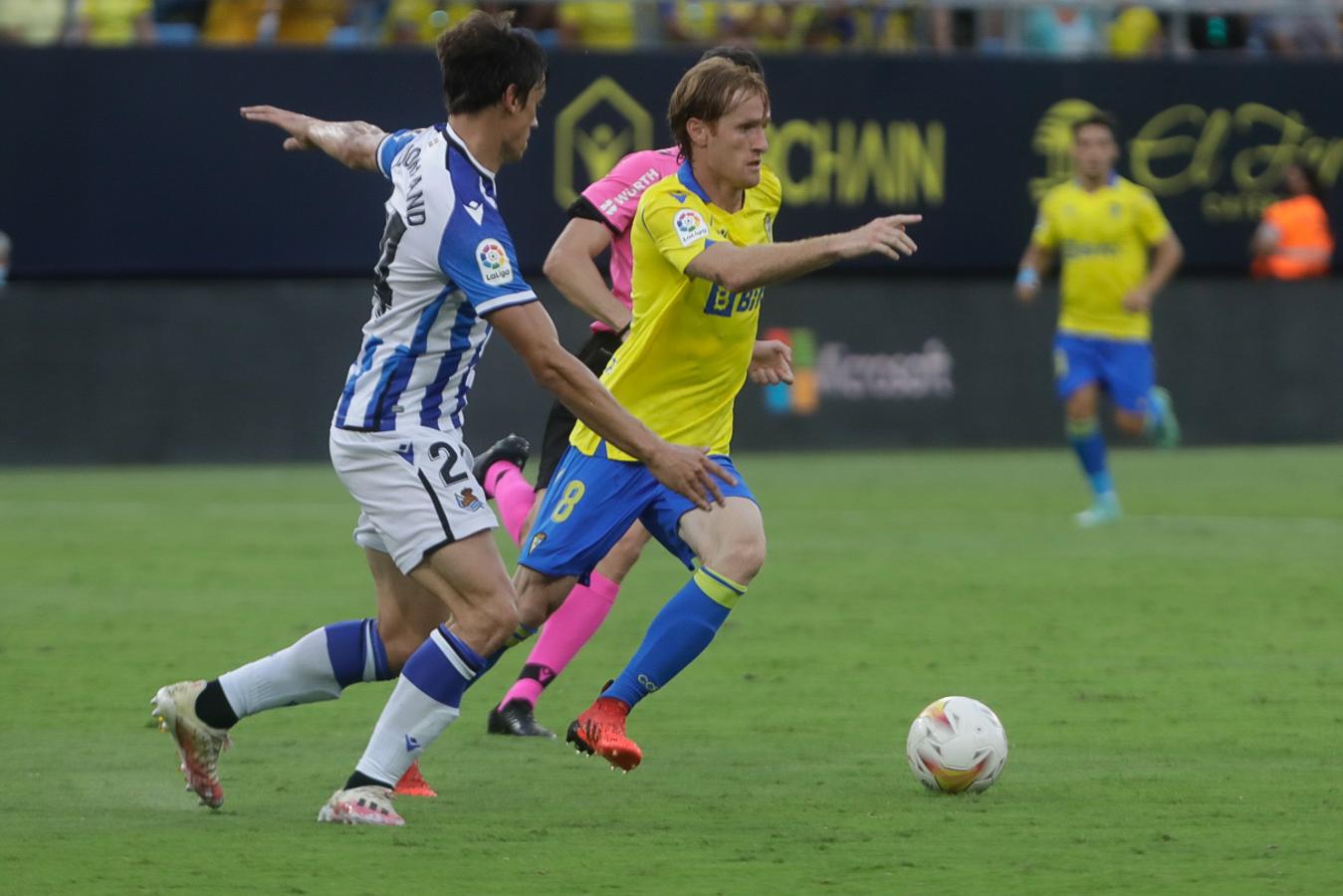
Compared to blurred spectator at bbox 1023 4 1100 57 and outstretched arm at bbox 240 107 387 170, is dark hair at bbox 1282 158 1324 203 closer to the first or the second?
blurred spectator at bbox 1023 4 1100 57

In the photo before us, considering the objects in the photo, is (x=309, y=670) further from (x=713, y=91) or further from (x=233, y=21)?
(x=233, y=21)

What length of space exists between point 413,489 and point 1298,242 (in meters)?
17.6

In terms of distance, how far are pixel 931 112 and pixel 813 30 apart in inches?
52.4

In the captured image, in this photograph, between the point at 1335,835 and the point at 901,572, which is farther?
the point at 901,572

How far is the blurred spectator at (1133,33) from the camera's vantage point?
22547 mm

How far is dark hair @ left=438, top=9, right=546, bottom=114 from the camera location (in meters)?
5.82

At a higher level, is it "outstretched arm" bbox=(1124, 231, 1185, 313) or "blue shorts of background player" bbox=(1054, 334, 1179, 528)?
"outstretched arm" bbox=(1124, 231, 1185, 313)

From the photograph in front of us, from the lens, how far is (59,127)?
19.4 meters

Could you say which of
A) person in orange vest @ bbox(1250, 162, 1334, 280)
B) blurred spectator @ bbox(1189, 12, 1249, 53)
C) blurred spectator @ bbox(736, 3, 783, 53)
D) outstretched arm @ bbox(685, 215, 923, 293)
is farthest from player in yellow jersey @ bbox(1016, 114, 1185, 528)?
outstretched arm @ bbox(685, 215, 923, 293)

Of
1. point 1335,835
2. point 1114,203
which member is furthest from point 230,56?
point 1335,835

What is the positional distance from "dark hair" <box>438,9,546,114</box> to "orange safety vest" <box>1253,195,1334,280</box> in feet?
56.5

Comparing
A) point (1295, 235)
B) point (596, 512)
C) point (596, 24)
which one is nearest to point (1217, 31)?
point (1295, 235)

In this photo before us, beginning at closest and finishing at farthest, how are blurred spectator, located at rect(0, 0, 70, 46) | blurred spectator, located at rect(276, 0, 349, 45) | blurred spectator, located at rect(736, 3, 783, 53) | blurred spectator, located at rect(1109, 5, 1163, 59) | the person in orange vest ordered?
blurred spectator, located at rect(0, 0, 70, 46) → blurred spectator, located at rect(276, 0, 349, 45) → blurred spectator, located at rect(736, 3, 783, 53) → the person in orange vest → blurred spectator, located at rect(1109, 5, 1163, 59)

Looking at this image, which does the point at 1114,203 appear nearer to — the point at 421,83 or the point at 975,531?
the point at 975,531
